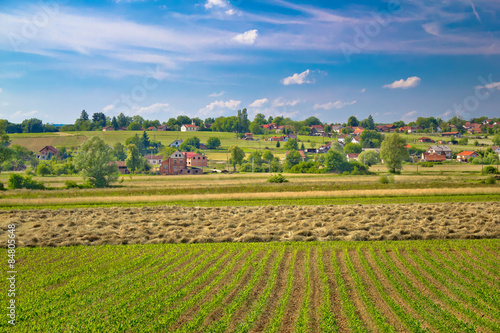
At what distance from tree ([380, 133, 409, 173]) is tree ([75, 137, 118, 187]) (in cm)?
5456

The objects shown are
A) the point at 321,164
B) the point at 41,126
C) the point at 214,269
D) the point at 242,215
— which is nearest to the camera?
the point at 214,269

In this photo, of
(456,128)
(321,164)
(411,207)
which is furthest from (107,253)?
(456,128)

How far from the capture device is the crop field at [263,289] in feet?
29.0

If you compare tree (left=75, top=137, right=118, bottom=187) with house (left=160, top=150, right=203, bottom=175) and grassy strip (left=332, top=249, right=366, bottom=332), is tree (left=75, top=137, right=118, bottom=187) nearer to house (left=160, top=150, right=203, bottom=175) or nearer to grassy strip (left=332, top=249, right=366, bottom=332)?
house (left=160, top=150, right=203, bottom=175)

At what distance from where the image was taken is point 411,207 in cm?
2592

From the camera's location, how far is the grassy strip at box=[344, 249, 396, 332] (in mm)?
8523

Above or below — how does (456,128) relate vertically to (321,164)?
above

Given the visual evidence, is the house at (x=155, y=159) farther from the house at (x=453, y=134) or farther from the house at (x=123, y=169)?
the house at (x=453, y=134)

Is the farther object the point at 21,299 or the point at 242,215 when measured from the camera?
the point at 242,215

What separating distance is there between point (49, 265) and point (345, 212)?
17.1 m

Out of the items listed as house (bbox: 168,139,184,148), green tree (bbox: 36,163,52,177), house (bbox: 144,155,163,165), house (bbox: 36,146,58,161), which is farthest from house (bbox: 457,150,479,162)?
house (bbox: 36,146,58,161)

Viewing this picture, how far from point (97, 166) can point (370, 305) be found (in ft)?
174

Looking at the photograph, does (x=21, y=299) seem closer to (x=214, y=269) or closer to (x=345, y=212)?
(x=214, y=269)

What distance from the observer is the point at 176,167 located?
95750 mm
